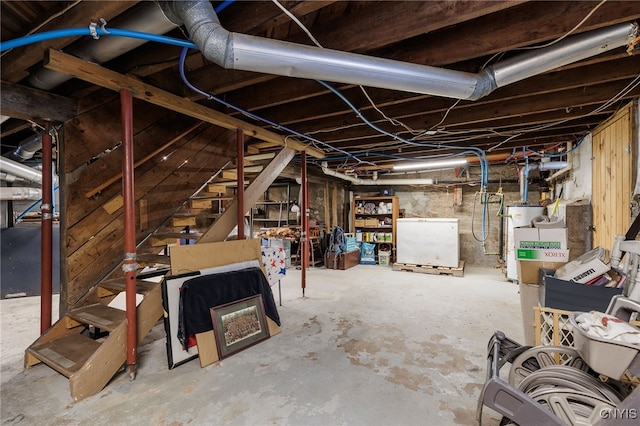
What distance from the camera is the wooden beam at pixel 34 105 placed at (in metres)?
2.03

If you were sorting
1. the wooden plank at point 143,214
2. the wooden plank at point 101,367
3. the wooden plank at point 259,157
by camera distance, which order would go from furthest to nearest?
the wooden plank at point 259,157 → the wooden plank at point 143,214 → the wooden plank at point 101,367

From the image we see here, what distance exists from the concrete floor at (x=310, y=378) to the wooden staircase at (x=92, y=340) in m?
0.13

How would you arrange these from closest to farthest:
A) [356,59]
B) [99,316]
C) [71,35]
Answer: [71,35]
[356,59]
[99,316]

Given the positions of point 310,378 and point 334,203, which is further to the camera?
point 334,203

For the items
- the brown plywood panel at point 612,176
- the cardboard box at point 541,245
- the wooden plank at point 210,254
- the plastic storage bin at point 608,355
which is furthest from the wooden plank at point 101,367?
the brown plywood panel at point 612,176

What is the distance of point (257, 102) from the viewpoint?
2721 millimetres

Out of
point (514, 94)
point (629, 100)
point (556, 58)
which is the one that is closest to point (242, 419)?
point (556, 58)

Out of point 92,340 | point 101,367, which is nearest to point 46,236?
point 92,340

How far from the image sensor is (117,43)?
1703 mm

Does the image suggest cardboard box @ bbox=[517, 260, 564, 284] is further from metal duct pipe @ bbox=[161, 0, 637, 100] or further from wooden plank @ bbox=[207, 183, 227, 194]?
wooden plank @ bbox=[207, 183, 227, 194]

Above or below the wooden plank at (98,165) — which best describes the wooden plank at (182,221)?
below

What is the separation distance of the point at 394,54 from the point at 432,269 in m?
4.56

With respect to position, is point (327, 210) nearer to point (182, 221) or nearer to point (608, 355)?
point (182, 221)

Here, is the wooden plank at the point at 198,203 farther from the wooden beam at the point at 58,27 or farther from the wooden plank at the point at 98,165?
the wooden beam at the point at 58,27
